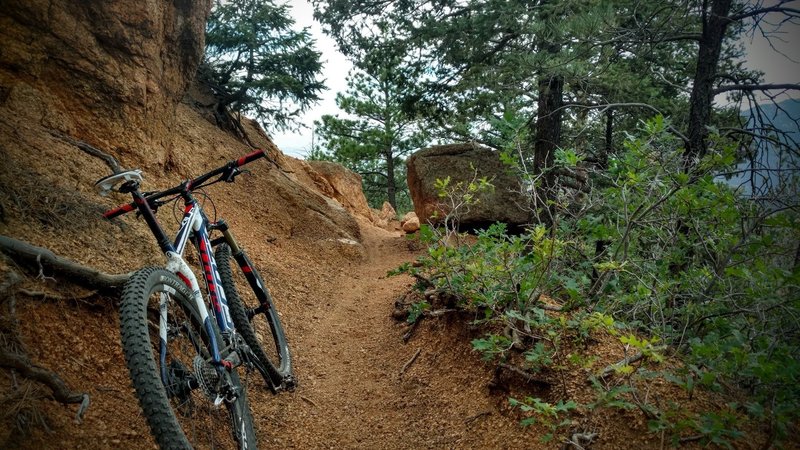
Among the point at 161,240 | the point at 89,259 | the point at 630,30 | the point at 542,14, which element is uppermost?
the point at 542,14

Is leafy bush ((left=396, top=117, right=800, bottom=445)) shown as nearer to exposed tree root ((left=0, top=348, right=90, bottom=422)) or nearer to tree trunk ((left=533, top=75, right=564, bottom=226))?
exposed tree root ((left=0, top=348, right=90, bottom=422))

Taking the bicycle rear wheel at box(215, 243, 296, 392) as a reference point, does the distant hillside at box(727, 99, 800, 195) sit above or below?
above

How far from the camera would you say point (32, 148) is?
414 centimetres

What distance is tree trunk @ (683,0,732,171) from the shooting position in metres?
5.71

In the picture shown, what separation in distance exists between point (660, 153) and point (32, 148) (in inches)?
228

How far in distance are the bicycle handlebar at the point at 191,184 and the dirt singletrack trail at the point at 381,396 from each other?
1927mm

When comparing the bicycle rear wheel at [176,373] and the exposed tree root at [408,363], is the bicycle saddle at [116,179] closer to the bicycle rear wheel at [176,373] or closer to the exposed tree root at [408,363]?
the bicycle rear wheel at [176,373]

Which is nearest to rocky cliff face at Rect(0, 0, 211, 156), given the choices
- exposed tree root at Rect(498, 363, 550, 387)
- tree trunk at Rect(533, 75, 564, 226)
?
exposed tree root at Rect(498, 363, 550, 387)

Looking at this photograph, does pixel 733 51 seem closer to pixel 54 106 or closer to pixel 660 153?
pixel 660 153

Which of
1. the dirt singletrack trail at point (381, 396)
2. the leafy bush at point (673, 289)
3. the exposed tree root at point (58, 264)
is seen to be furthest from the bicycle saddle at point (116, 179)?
the leafy bush at point (673, 289)

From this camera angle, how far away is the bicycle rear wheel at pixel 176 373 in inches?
79.9

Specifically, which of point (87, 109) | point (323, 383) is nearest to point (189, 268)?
point (323, 383)

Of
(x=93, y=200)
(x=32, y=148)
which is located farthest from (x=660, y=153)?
(x=32, y=148)

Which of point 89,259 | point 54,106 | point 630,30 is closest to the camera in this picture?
point 89,259
